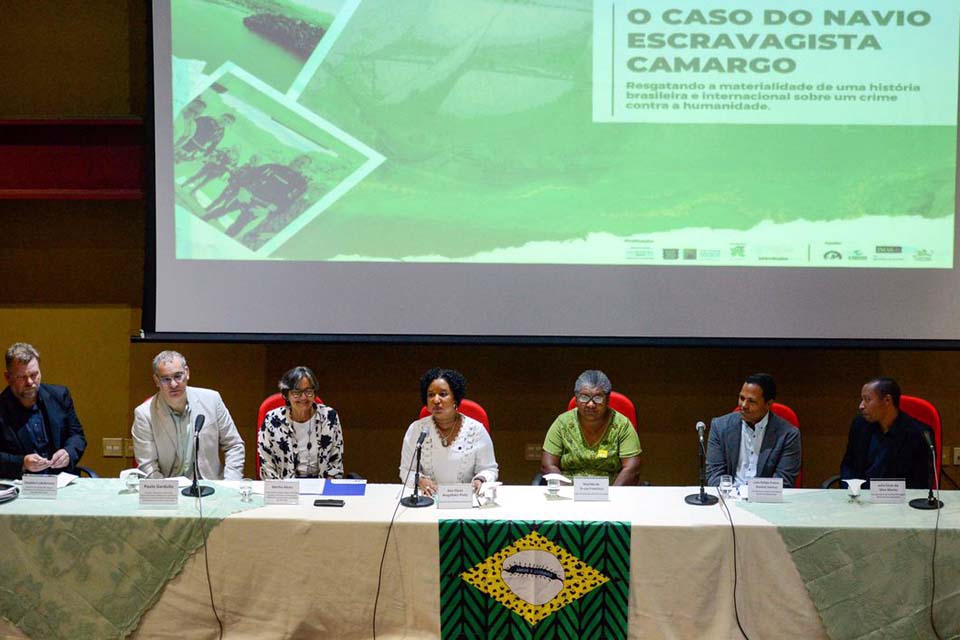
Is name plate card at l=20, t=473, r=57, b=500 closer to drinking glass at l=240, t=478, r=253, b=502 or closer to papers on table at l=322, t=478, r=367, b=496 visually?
drinking glass at l=240, t=478, r=253, b=502

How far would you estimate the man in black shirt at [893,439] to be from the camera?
11.6 feet

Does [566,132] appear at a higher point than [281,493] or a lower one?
higher

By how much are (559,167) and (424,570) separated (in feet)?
6.70

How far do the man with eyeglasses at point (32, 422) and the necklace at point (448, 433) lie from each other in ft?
4.80

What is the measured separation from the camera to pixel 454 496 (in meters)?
2.96

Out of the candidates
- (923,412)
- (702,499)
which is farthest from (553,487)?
(923,412)

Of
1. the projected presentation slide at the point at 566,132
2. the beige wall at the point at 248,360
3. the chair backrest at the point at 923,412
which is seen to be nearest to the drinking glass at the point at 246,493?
the projected presentation slide at the point at 566,132

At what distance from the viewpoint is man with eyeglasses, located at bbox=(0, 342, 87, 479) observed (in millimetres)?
3508

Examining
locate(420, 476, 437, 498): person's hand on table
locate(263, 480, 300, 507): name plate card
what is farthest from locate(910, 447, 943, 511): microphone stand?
locate(263, 480, 300, 507): name plate card

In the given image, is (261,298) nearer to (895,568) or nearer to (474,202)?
(474,202)

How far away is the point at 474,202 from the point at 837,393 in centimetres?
214

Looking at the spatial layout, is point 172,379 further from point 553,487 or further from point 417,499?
point 553,487

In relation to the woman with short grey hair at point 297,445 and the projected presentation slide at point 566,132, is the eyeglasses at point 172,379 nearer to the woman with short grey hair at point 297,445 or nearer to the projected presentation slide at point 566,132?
the woman with short grey hair at point 297,445

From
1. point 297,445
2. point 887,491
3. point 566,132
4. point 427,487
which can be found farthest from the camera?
point 566,132
